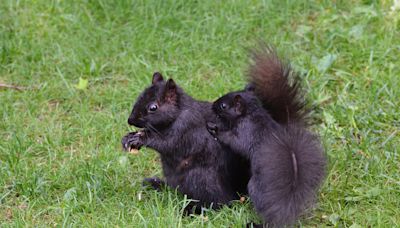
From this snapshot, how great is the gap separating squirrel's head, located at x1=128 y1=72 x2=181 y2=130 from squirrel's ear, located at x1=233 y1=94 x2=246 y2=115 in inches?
14.0

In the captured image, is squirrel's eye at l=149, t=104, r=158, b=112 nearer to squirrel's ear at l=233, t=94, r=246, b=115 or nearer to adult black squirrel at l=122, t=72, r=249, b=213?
adult black squirrel at l=122, t=72, r=249, b=213

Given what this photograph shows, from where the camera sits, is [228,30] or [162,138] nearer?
[162,138]

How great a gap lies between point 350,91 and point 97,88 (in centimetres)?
202

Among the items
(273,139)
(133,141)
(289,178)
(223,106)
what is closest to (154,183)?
(133,141)

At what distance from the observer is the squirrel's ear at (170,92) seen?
465cm

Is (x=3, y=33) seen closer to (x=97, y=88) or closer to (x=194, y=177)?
(x=97, y=88)

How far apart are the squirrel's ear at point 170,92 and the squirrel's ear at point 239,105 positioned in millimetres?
374

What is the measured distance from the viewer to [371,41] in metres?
6.48

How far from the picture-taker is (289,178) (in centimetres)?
416

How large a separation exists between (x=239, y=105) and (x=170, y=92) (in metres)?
0.43

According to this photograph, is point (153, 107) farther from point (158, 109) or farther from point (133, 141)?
point (133, 141)

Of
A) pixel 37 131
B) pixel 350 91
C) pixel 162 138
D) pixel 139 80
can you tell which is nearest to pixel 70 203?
pixel 162 138

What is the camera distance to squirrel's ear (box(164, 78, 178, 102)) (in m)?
4.65

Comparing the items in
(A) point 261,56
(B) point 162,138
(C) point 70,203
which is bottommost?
(C) point 70,203
